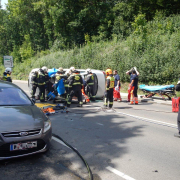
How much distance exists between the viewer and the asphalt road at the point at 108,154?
3.95 metres

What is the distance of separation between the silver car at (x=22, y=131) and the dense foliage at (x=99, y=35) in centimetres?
1355

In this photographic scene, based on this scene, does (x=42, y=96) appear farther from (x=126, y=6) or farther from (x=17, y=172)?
(x=126, y=6)

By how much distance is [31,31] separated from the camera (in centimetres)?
4691

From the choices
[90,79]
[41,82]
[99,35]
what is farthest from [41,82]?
[99,35]

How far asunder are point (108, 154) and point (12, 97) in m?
2.75

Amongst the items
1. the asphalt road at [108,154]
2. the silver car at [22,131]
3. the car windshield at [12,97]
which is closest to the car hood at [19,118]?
the silver car at [22,131]

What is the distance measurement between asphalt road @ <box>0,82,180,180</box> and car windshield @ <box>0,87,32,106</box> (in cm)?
133

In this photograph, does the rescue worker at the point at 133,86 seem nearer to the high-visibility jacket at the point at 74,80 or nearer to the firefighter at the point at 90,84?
the firefighter at the point at 90,84

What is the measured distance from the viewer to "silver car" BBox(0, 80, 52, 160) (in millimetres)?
4059

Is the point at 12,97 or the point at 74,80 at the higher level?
the point at 74,80

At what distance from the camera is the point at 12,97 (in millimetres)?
5664

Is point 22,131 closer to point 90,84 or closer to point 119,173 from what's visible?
point 119,173

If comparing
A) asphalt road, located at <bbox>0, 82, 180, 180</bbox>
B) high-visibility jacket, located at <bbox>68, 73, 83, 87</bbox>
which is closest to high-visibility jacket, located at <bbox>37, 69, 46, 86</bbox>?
high-visibility jacket, located at <bbox>68, 73, 83, 87</bbox>

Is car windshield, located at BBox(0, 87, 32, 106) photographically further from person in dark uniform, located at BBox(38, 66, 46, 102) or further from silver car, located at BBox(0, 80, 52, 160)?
person in dark uniform, located at BBox(38, 66, 46, 102)
